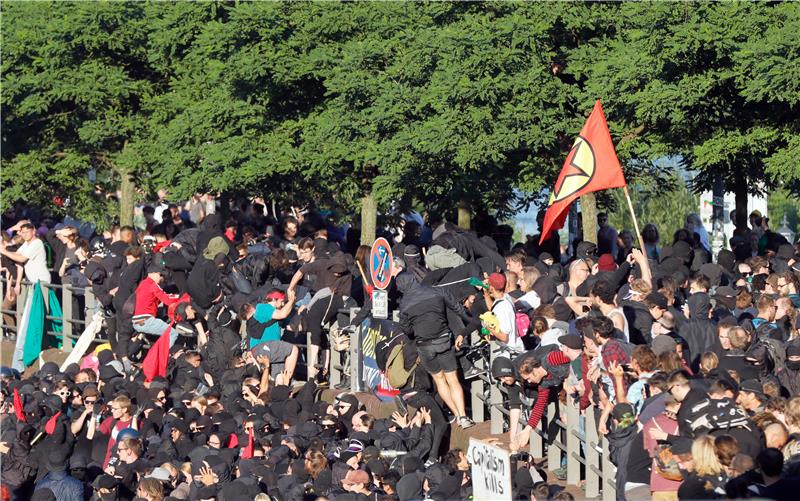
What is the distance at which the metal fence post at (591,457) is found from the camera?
440 inches

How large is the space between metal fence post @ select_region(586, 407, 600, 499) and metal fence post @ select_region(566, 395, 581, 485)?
1.76 feet

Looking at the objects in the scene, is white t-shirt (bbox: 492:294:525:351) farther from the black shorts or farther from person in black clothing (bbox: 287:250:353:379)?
person in black clothing (bbox: 287:250:353:379)

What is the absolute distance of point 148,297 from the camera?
19.3 m

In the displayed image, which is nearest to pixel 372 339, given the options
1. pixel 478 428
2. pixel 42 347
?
pixel 478 428

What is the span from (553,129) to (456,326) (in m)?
6.07

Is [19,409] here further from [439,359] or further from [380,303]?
[439,359]

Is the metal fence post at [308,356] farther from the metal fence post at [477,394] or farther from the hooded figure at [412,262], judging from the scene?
the metal fence post at [477,394]

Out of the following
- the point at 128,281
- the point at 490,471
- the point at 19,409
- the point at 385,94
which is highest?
the point at 385,94

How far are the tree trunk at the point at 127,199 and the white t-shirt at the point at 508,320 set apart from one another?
16.6m

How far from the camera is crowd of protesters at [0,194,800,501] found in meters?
10.2

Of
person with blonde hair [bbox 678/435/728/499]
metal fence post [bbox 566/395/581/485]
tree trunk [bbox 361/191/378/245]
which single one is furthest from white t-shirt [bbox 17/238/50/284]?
person with blonde hair [bbox 678/435/728/499]

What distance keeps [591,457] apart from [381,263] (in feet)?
15.3

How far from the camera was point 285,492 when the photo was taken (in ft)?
41.7

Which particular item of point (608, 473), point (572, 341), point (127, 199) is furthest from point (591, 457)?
point (127, 199)
